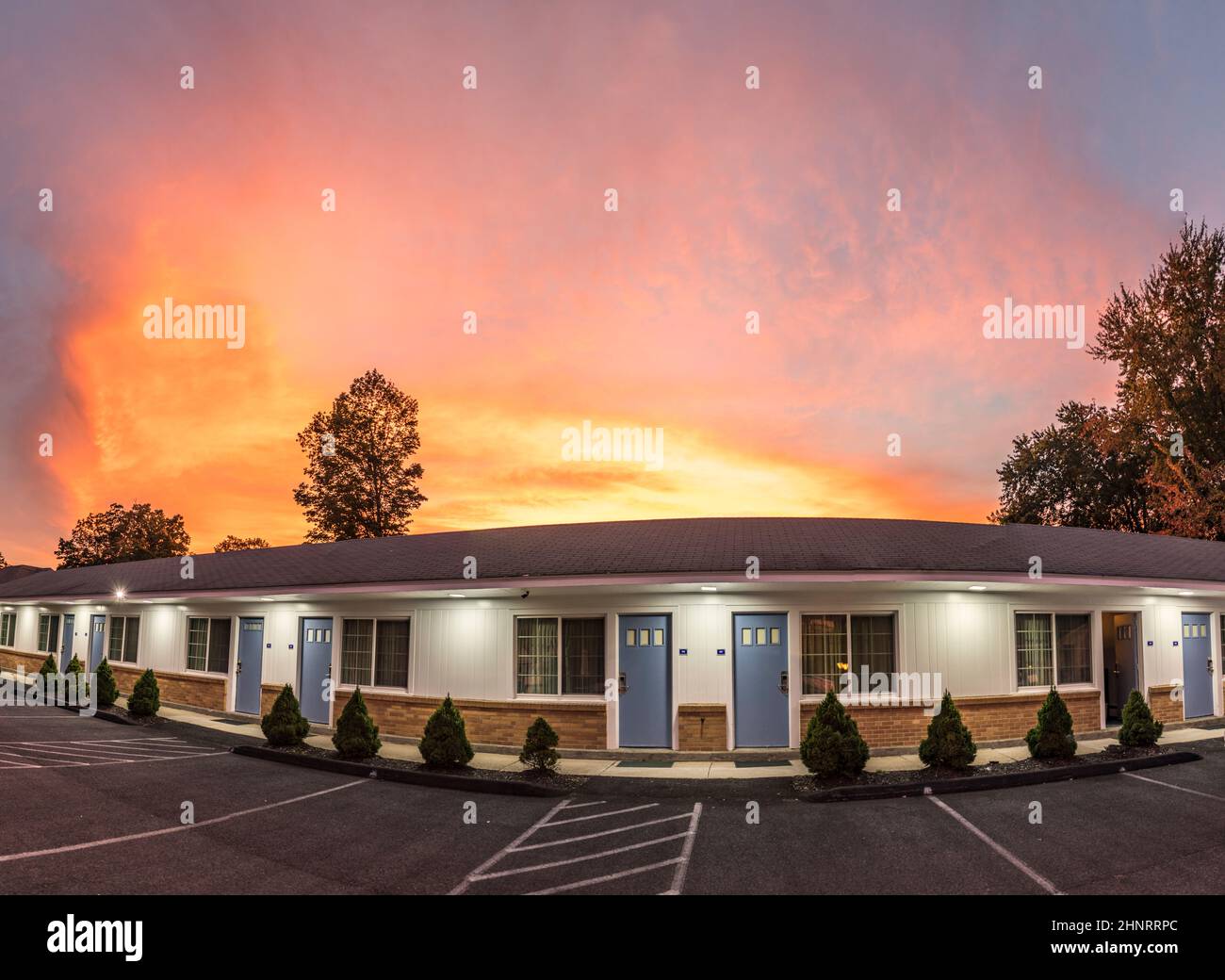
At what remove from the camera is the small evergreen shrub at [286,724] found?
14.5 m

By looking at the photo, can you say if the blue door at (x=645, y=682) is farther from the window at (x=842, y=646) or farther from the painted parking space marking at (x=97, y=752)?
the painted parking space marking at (x=97, y=752)

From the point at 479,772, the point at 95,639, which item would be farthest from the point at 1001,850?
the point at 95,639

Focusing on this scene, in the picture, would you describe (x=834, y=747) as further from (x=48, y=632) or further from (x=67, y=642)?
(x=48, y=632)

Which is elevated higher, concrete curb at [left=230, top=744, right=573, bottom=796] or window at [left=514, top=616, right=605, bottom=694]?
window at [left=514, top=616, right=605, bottom=694]

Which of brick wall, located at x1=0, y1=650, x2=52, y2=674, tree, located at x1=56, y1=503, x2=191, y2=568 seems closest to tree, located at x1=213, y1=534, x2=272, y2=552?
tree, located at x1=56, y1=503, x2=191, y2=568

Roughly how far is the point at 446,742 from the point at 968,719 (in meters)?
10.4

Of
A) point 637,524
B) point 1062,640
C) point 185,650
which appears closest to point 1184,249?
point 1062,640

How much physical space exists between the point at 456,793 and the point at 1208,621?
19.2m

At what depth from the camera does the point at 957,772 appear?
456 inches

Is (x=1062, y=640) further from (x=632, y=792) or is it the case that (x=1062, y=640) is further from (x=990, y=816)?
(x=632, y=792)

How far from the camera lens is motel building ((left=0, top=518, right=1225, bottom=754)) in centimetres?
1378

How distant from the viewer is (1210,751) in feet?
45.4

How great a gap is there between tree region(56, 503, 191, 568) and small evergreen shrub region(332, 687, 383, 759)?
71678 millimetres

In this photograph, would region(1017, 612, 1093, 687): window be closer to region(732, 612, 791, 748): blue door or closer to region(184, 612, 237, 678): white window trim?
region(732, 612, 791, 748): blue door
